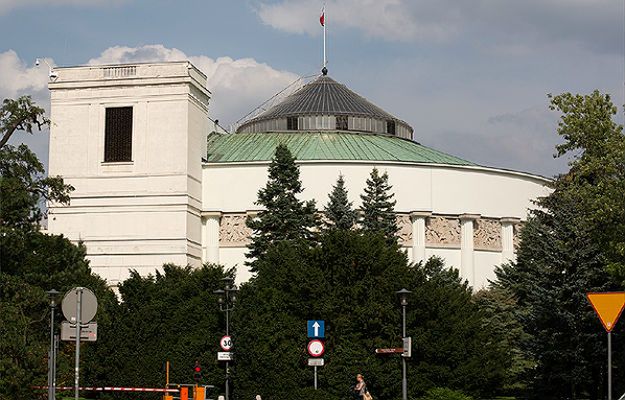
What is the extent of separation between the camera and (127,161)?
75438 millimetres

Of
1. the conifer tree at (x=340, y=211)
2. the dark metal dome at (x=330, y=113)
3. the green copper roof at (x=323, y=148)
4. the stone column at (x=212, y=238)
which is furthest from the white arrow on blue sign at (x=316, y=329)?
the dark metal dome at (x=330, y=113)

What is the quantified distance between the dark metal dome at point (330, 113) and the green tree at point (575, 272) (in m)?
43.2

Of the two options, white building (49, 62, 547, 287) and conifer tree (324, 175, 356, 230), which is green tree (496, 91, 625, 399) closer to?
conifer tree (324, 175, 356, 230)

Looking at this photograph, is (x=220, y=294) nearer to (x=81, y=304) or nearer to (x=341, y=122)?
(x=81, y=304)

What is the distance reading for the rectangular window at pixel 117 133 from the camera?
75750mm

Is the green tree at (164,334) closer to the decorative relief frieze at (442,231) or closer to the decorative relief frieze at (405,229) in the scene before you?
the decorative relief frieze at (405,229)

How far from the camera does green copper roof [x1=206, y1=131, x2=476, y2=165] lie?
3162 inches

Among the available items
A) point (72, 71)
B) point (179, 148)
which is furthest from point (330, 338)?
point (72, 71)

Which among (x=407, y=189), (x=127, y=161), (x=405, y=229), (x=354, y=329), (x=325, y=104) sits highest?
(x=325, y=104)

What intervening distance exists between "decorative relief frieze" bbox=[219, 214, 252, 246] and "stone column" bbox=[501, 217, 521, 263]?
1723cm

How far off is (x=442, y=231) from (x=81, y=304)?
197ft

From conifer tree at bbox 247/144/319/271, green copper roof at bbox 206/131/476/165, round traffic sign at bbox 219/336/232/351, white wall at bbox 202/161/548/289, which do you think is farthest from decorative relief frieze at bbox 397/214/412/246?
round traffic sign at bbox 219/336/232/351

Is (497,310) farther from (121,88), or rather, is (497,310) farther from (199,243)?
(121,88)

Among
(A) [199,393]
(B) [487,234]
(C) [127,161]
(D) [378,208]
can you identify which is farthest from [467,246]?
(A) [199,393]
